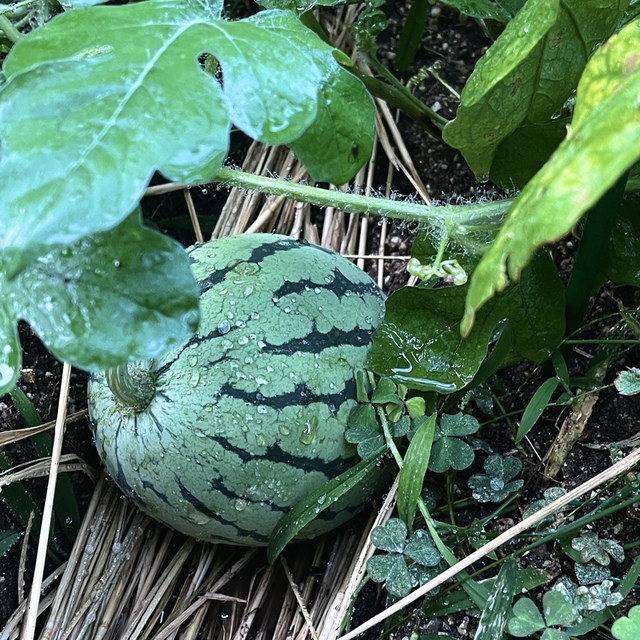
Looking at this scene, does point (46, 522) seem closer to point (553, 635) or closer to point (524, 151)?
point (553, 635)

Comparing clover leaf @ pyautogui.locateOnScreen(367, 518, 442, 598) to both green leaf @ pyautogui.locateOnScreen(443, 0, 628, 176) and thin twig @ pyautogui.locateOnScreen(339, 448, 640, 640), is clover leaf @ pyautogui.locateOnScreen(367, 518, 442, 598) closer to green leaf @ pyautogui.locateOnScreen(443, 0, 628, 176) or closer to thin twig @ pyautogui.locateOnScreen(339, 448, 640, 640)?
thin twig @ pyautogui.locateOnScreen(339, 448, 640, 640)

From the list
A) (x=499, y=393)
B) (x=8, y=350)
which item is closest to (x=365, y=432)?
(x=499, y=393)

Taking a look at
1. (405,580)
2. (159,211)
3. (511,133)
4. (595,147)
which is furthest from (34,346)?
(595,147)

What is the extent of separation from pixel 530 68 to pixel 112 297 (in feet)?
1.82

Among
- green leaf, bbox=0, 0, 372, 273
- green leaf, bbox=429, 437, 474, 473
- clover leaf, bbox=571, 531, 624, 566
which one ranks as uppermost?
green leaf, bbox=0, 0, 372, 273

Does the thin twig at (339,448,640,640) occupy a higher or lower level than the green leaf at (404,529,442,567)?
higher

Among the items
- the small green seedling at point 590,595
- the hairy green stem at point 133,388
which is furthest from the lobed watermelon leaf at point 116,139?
the small green seedling at point 590,595

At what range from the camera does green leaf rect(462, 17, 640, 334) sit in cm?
44

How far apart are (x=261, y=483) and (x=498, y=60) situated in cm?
65

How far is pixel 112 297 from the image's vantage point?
26.1 inches

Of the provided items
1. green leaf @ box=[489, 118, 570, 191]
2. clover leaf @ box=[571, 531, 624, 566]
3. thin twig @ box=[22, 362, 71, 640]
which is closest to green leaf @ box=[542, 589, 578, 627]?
clover leaf @ box=[571, 531, 624, 566]

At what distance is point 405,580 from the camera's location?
0.93 m

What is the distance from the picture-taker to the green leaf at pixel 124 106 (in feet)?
1.77

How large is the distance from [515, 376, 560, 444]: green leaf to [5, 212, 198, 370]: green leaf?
1.94 feet
